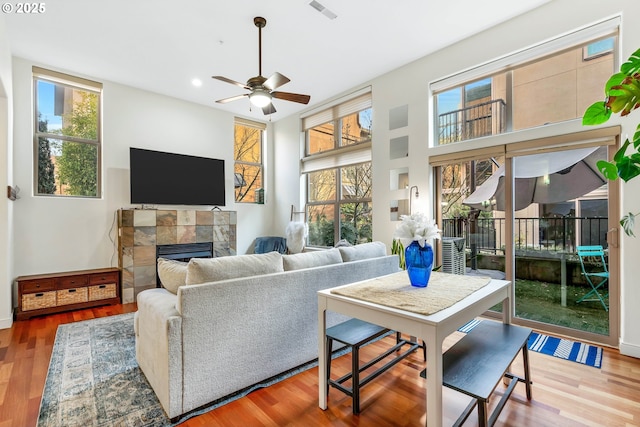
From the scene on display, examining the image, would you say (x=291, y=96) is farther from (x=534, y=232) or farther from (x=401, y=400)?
(x=534, y=232)

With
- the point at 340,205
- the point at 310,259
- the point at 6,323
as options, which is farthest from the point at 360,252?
the point at 6,323

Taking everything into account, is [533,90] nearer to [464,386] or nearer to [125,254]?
[464,386]

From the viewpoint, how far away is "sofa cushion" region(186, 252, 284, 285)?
75.2 inches

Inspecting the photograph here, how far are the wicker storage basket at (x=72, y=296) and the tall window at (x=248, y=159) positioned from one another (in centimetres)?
292

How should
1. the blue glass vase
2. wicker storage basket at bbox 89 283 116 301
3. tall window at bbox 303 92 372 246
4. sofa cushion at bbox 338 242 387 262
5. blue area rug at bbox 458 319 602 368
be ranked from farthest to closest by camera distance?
tall window at bbox 303 92 372 246, wicker storage basket at bbox 89 283 116 301, sofa cushion at bbox 338 242 387 262, blue area rug at bbox 458 319 602 368, the blue glass vase

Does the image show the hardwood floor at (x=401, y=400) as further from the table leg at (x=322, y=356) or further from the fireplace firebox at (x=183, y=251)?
the fireplace firebox at (x=183, y=251)

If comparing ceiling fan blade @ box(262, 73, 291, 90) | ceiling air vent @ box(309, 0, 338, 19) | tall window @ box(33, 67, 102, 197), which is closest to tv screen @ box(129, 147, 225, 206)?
tall window @ box(33, 67, 102, 197)

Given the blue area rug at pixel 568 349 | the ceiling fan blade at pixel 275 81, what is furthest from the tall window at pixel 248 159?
the blue area rug at pixel 568 349

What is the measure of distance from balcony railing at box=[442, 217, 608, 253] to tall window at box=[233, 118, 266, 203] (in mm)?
3975

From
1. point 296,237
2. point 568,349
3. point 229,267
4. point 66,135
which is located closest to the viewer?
point 229,267

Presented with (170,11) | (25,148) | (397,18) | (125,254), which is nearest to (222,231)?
(125,254)

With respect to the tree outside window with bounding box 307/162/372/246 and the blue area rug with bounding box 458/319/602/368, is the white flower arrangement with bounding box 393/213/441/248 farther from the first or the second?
the tree outside window with bounding box 307/162/372/246

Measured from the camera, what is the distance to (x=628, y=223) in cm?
240

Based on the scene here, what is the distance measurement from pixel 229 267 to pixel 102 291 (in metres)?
3.26
